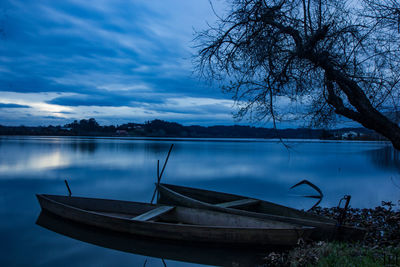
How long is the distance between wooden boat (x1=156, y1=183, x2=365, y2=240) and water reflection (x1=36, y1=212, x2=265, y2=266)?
138 centimetres

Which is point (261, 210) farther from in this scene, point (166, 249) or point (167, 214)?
point (166, 249)

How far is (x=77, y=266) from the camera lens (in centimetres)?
642

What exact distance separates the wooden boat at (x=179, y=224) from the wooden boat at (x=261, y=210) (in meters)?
0.55

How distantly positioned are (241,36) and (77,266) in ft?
21.3

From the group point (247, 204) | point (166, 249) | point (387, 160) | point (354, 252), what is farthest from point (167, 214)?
point (387, 160)

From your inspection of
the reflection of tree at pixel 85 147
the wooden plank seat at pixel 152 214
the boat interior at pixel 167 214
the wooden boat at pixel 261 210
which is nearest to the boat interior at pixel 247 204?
the wooden boat at pixel 261 210

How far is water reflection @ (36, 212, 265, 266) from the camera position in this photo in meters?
6.21

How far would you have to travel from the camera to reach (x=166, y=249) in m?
6.82

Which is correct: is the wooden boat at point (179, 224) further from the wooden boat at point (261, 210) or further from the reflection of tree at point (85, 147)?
the reflection of tree at point (85, 147)

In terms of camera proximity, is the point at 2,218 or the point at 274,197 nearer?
the point at 2,218

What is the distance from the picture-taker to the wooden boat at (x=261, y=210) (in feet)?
20.3

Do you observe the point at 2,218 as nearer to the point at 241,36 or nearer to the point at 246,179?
the point at 241,36

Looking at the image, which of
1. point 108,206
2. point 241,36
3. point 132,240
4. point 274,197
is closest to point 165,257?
point 132,240

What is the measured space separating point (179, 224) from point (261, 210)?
137 inches
